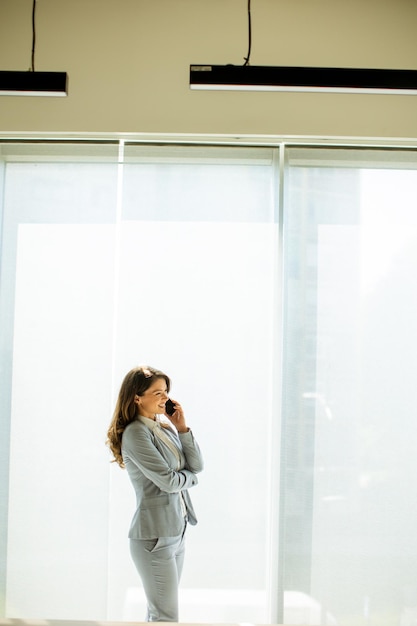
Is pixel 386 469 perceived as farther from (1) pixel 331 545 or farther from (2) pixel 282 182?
(2) pixel 282 182

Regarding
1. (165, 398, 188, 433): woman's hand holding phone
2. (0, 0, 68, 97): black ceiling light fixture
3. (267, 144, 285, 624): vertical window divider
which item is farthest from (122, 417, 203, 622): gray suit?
(0, 0, 68, 97): black ceiling light fixture

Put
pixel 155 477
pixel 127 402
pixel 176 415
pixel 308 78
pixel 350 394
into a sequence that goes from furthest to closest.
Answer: pixel 350 394 → pixel 176 415 → pixel 127 402 → pixel 155 477 → pixel 308 78

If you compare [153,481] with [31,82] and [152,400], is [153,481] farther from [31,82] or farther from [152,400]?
[31,82]

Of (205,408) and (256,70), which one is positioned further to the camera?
(205,408)

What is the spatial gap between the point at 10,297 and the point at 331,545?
2188mm

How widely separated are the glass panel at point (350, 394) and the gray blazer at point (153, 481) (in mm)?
704

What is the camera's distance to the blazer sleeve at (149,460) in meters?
3.18

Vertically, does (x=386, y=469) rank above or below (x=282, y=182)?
below

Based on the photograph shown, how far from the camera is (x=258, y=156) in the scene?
3865 millimetres

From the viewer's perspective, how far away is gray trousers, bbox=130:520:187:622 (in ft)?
10.5

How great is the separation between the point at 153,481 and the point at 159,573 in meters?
0.42

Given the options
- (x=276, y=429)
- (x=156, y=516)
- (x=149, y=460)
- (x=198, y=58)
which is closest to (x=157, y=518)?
(x=156, y=516)

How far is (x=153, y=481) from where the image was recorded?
3209 mm

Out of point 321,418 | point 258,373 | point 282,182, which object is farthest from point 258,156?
point 321,418
